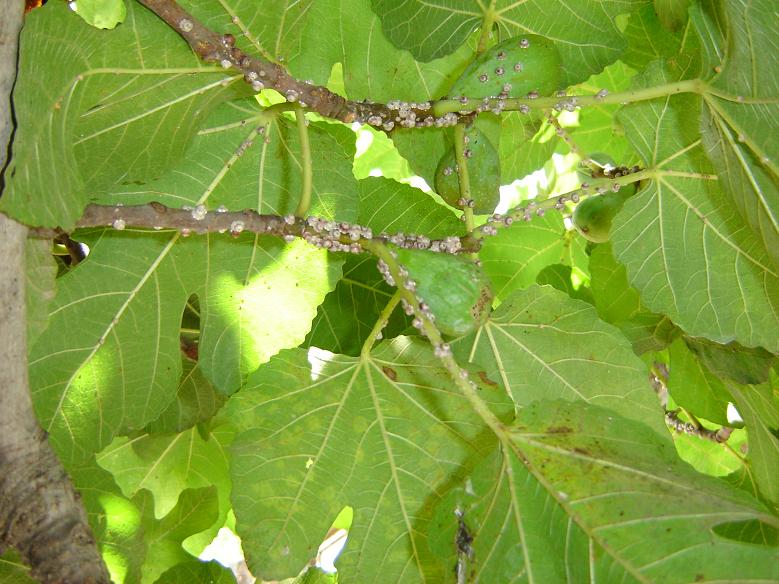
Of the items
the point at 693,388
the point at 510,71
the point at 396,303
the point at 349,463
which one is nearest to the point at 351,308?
the point at 396,303

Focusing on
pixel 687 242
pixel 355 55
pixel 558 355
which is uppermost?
pixel 355 55

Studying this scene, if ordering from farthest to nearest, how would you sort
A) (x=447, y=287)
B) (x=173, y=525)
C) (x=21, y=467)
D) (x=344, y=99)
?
(x=173, y=525) < (x=344, y=99) < (x=447, y=287) < (x=21, y=467)

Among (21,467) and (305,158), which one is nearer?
(21,467)

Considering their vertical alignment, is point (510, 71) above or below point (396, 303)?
above

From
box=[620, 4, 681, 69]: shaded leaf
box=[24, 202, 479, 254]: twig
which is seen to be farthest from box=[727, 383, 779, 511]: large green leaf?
box=[24, 202, 479, 254]: twig

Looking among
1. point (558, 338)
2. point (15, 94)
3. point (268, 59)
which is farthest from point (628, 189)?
point (15, 94)

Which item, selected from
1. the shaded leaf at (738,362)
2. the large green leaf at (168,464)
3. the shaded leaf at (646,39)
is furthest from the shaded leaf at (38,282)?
the shaded leaf at (738,362)

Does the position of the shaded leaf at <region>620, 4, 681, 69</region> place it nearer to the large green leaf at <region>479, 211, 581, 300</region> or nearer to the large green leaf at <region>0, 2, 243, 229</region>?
the large green leaf at <region>479, 211, 581, 300</region>

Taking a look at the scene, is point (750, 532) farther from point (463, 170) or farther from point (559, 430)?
point (463, 170)
